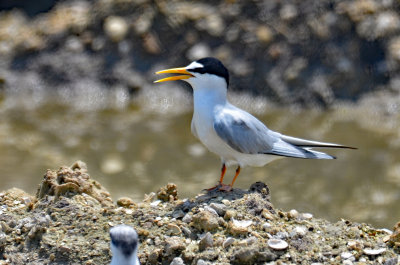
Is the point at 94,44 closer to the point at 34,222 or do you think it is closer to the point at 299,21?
the point at 299,21

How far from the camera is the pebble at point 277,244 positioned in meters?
5.08

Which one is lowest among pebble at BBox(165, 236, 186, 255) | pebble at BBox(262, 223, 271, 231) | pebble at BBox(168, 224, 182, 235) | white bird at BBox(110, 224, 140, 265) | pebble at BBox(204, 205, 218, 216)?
white bird at BBox(110, 224, 140, 265)

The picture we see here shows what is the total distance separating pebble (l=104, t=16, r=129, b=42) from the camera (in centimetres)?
1098

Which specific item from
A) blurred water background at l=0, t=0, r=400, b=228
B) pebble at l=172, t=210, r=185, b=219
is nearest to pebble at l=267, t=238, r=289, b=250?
pebble at l=172, t=210, r=185, b=219

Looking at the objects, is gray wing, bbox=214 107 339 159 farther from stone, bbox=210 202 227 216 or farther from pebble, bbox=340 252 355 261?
pebble, bbox=340 252 355 261

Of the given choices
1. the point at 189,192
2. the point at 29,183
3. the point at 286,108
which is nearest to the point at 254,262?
the point at 189,192

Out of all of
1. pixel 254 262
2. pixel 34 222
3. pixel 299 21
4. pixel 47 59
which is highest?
pixel 299 21

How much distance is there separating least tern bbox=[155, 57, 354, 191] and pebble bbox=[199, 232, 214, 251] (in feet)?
2.43

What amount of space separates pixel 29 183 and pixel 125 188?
3.15 feet

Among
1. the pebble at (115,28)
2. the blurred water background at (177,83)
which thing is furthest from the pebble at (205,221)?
the pebble at (115,28)

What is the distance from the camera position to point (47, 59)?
10.9 metres

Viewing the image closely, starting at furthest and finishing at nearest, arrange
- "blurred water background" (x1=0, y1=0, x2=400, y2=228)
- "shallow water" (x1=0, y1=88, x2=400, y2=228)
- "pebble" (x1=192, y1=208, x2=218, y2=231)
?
1. "blurred water background" (x1=0, y1=0, x2=400, y2=228)
2. "shallow water" (x1=0, y1=88, x2=400, y2=228)
3. "pebble" (x1=192, y1=208, x2=218, y2=231)

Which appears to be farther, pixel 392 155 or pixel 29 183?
pixel 392 155

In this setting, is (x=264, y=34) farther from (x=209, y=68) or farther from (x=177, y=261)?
(x=177, y=261)
